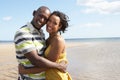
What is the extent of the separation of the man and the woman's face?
7 cm

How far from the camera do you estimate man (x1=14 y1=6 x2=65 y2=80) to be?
436 centimetres

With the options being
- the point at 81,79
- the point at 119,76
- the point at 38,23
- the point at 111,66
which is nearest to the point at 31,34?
the point at 38,23

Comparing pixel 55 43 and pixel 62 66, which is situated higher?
pixel 55 43

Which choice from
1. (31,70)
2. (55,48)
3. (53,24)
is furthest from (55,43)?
(31,70)

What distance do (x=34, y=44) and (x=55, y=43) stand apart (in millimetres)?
297

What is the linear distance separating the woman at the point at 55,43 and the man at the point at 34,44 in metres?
0.08

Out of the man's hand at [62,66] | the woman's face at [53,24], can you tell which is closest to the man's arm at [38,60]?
the man's hand at [62,66]

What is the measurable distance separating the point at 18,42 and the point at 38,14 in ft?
1.62

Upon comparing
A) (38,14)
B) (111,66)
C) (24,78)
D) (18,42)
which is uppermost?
(38,14)

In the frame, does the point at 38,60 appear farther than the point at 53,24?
No

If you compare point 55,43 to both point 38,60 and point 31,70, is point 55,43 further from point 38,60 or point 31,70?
point 31,70

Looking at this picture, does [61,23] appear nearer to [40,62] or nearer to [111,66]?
[40,62]

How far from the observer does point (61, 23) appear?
15.3 ft

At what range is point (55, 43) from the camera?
14.6ft
